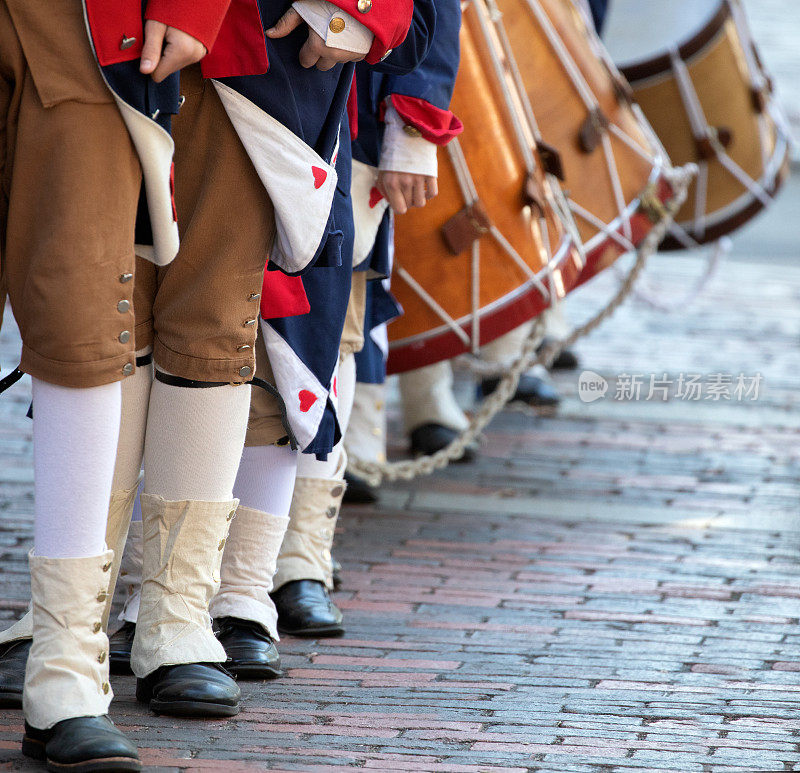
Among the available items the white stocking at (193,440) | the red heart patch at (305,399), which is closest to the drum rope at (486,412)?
the red heart patch at (305,399)

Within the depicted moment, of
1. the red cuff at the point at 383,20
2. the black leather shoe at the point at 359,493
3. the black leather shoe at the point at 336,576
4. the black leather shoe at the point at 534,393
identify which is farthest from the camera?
Result: the black leather shoe at the point at 534,393

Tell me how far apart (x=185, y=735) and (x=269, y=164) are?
0.86m

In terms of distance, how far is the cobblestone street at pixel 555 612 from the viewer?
6.41 ft

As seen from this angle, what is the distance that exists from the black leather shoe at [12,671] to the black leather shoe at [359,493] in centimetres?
142

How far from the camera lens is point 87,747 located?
1706mm

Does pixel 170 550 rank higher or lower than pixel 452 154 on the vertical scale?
lower

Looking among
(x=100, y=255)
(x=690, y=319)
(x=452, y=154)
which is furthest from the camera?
(x=690, y=319)

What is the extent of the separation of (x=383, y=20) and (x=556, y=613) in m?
1.26

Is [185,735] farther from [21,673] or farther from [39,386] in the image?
[39,386]

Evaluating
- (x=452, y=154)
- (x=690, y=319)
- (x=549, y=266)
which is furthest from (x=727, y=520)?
(x=690, y=319)

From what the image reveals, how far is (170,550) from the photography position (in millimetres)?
1993

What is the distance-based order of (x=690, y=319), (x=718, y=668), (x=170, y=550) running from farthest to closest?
(x=690, y=319) → (x=718, y=668) → (x=170, y=550)

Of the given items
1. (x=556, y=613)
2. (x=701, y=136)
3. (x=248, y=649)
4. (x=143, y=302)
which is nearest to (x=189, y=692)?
(x=248, y=649)

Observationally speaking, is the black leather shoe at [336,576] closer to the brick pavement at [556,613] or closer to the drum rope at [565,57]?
the brick pavement at [556,613]
